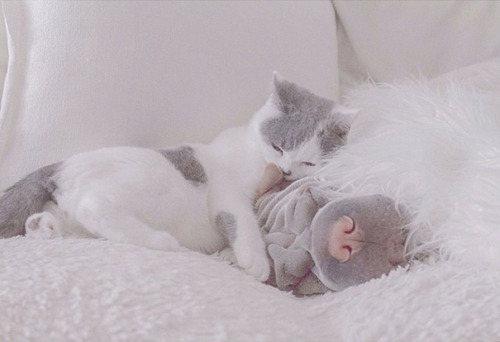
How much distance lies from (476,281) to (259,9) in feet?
2.45

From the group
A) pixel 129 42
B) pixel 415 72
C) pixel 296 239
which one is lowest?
pixel 296 239

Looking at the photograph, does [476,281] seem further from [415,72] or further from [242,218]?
[415,72]

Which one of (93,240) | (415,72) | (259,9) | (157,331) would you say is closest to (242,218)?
(93,240)

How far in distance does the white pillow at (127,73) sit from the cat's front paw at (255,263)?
320 millimetres

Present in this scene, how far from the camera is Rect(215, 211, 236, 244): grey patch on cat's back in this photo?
3.26 feet

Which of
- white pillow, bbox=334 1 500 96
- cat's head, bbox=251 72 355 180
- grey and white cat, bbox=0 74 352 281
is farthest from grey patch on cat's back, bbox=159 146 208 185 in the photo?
white pillow, bbox=334 1 500 96

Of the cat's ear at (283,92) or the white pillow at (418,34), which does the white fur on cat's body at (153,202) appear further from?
the white pillow at (418,34)

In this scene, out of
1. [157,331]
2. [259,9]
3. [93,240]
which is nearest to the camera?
[157,331]

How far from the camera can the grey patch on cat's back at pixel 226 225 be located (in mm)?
992

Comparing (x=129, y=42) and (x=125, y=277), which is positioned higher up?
(x=129, y=42)

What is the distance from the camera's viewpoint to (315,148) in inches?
42.9

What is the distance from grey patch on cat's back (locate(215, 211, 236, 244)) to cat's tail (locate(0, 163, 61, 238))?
287 millimetres

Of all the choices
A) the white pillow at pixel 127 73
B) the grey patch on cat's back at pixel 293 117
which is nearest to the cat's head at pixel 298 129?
the grey patch on cat's back at pixel 293 117

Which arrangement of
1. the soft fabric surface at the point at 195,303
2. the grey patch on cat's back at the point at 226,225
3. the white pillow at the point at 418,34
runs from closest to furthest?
the soft fabric surface at the point at 195,303 → the grey patch on cat's back at the point at 226,225 → the white pillow at the point at 418,34
